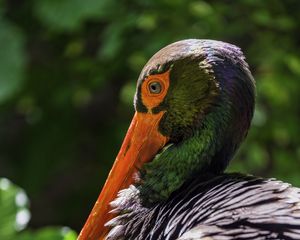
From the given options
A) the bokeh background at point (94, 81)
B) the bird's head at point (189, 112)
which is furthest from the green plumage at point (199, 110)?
the bokeh background at point (94, 81)

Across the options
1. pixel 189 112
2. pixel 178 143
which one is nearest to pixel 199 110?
pixel 189 112

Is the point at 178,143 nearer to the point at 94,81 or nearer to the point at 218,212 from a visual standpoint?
the point at 218,212

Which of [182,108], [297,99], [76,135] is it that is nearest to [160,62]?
[182,108]

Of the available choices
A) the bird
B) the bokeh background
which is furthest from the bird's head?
the bokeh background

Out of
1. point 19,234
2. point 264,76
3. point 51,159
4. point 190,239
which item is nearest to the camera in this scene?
point 190,239

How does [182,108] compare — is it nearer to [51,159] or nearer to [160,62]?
[160,62]

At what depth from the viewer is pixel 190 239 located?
2.76m

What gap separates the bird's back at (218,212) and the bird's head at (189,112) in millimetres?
77

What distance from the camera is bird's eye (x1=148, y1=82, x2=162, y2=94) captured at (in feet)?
10.6

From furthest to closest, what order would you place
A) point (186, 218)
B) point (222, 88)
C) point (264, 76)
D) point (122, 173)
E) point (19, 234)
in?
point (264, 76)
point (19, 234)
point (122, 173)
point (222, 88)
point (186, 218)

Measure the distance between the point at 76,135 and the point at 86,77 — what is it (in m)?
0.61

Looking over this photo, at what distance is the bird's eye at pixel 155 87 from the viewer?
3236 millimetres

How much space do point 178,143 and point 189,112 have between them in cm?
12

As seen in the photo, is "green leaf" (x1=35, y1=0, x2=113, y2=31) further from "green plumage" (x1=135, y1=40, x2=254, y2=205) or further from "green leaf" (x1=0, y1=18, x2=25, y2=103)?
"green plumage" (x1=135, y1=40, x2=254, y2=205)
